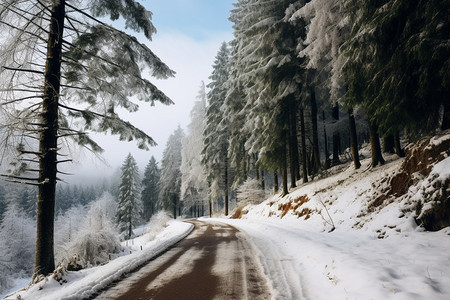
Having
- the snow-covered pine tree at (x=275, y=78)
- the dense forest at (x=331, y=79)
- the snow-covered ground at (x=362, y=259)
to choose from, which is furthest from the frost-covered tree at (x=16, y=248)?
the snow-covered pine tree at (x=275, y=78)

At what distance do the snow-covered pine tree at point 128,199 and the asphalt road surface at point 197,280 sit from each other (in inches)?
1652

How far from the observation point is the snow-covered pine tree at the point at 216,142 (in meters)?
28.0

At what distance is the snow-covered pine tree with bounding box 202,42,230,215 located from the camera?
28.0m

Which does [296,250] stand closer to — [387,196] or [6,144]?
[387,196]

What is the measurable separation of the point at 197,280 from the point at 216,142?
23.3 m

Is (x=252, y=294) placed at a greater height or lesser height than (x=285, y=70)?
lesser

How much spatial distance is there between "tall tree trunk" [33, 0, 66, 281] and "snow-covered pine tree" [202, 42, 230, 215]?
21.0 metres

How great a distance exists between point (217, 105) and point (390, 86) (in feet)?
77.8

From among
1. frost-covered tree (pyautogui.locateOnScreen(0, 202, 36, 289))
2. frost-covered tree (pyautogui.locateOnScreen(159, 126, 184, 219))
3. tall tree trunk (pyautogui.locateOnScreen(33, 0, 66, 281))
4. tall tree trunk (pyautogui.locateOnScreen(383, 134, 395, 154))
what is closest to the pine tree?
tall tree trunk (pyautogui.locateOnScreen(383, 134, 395, 154))

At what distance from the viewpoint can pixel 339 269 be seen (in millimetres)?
4285

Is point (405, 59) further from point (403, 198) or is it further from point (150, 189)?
point (150, 189)

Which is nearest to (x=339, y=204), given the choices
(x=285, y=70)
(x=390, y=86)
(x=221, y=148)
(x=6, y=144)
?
(x=390, y=86)

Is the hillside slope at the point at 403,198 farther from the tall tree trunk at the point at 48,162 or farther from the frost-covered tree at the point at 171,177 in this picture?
the frost-covered tree at the point at 171,177

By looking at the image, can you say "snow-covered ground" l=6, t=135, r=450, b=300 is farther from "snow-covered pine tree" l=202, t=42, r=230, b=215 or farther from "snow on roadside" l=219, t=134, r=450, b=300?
"snow-covered pine tree" l=202, t=42, r=230, b=215
